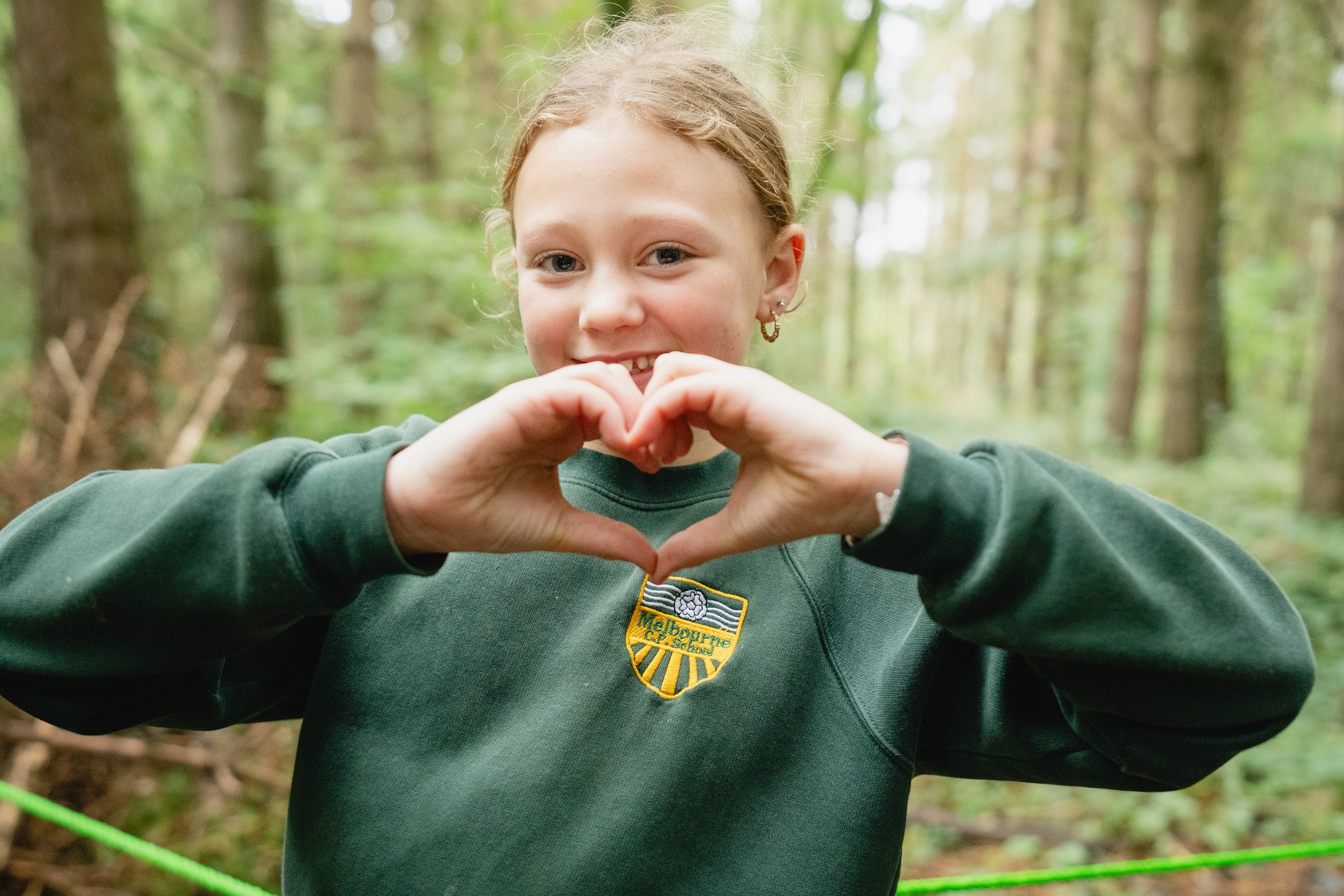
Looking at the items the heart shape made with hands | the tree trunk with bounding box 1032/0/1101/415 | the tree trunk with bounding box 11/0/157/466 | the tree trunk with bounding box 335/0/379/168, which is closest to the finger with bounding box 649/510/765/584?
the heart shape made with hands

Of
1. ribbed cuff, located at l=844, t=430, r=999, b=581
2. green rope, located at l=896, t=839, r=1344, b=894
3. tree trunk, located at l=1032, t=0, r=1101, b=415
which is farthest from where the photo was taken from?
tree trunk, located at l=1032, t=0, r=1101, b=415

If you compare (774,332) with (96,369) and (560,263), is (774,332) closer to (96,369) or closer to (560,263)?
(560,263)

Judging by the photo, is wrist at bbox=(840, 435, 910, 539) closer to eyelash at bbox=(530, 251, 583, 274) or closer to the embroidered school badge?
the embroidered school badge

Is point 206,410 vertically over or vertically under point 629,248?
under

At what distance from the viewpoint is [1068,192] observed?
12.0m

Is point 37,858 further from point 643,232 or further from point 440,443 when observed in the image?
point 643,232

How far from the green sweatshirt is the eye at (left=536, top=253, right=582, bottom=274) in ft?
1.01

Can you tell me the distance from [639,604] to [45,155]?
177 inches

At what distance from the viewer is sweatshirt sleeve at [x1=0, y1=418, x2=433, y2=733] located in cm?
95

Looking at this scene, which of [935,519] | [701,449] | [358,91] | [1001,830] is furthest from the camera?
[358,91]

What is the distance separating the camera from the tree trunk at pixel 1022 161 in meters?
13.3

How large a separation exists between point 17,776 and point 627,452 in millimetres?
2792

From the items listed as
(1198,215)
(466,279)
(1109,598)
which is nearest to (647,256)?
(1109,598)

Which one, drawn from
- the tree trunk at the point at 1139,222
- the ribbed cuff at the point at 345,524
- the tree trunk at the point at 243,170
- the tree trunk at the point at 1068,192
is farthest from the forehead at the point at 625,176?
the tree trunk at the point at 1139,222
